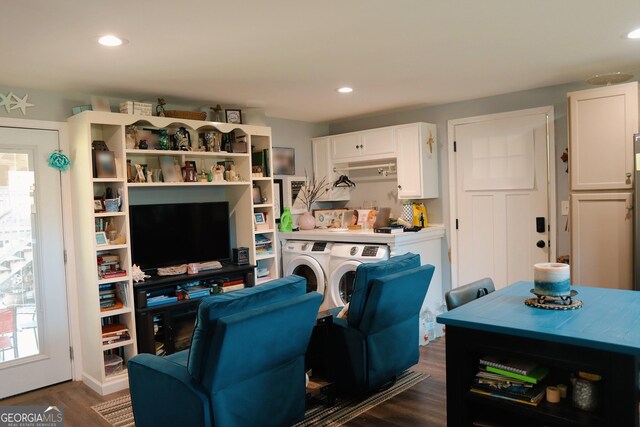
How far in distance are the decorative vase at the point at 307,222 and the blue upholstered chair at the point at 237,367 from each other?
2566 mm

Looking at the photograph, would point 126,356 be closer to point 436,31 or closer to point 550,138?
point 436,31

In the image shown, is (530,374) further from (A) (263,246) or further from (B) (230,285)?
(A) (263,246)

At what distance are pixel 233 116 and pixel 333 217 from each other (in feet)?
5.45

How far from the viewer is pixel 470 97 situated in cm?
471

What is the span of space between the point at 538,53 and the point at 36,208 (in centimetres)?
381

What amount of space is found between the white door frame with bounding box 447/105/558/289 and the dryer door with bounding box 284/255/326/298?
135cm

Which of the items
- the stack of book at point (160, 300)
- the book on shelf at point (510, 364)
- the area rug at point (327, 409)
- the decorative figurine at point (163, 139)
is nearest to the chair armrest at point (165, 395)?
the area rug at point (327, 409)

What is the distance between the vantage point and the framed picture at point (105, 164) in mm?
3693

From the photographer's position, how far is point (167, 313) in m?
3.97

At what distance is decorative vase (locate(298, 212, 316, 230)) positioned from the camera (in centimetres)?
534

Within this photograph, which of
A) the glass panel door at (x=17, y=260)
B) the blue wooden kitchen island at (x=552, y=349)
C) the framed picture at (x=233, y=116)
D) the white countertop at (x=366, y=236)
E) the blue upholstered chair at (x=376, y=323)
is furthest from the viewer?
the framed picture at (x=233, y=116)

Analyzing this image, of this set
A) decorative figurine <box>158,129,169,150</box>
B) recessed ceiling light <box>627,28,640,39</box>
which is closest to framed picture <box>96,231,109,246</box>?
decorative figurine <box>158,129,169,150</box>

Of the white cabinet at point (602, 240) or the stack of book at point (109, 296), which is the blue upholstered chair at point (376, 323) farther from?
the stack of book at point (109, 296)

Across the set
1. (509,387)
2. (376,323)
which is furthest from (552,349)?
(376,323)
